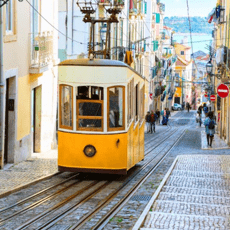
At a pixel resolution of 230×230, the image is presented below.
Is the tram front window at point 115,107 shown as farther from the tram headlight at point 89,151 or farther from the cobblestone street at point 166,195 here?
the cobblestone street at point 166,195

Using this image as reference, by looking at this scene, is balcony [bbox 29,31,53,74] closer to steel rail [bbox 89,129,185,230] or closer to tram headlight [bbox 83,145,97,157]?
steel rail [bbox 89,129,185,230]

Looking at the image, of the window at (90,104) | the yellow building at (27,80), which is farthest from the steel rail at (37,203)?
the yellow building at (27,80)

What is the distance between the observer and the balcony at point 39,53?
727 inches

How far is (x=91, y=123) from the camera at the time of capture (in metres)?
12.9

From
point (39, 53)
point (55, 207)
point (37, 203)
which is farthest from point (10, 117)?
point (55, 207)

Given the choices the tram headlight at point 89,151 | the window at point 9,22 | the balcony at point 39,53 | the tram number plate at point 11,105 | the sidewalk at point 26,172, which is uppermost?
the window at point 9,22

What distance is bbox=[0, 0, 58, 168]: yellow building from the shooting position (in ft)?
53.5

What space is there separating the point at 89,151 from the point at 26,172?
7.60 ft

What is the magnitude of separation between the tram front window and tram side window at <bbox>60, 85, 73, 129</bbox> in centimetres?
84

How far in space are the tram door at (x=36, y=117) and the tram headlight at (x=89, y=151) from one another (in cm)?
782

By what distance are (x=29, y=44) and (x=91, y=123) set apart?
6138mm

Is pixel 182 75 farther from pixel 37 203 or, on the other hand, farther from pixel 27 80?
pixel 37 203

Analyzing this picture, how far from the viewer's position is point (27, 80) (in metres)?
18.4

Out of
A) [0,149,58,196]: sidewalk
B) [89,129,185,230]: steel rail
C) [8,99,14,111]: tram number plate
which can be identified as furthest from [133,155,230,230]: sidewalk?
[8,99,14,111]: tram number plate
